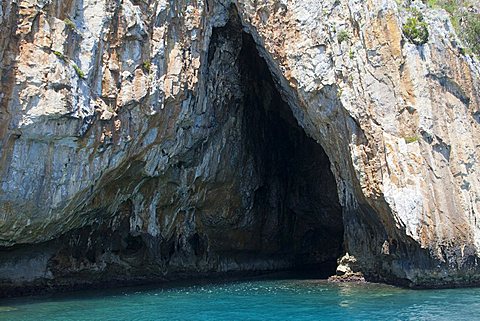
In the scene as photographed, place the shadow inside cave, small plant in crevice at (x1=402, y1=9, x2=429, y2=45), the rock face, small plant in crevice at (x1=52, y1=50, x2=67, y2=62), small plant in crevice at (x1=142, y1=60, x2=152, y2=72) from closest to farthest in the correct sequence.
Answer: small plant in crevice at (x1=52, y1=50, x2=67, y2=62) < the rock face < small plant in crevice at (x1=142, y1=60, x2=152, y2=72) < small plant in crevice at (x1=402, y1=9, x2=429, y2=45) < the shadow inside cave

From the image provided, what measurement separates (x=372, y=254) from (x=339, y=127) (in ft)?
17.2

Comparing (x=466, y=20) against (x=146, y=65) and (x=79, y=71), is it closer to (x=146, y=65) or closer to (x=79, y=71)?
(x=146, y=65)

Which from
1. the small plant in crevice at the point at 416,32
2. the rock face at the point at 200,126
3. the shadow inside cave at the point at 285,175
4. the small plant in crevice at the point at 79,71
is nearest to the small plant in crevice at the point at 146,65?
the rock face at the point at 200,126

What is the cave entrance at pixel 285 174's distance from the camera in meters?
26.2

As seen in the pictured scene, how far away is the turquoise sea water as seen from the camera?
1466cm

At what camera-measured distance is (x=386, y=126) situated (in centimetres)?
1955

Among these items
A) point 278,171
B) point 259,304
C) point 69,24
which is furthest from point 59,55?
point 278,171

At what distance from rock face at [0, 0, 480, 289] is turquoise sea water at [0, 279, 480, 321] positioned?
2.11 meters

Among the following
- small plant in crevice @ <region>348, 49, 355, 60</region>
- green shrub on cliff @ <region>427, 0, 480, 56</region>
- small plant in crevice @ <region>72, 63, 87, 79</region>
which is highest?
green shrub on cliff @ <region>427, 0, 480, 56</region>

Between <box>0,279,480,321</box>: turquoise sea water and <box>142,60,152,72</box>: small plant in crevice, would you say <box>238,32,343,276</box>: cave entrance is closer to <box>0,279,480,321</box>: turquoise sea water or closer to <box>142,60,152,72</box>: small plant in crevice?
<box>142,60,152,72</box>: small plant in crevice

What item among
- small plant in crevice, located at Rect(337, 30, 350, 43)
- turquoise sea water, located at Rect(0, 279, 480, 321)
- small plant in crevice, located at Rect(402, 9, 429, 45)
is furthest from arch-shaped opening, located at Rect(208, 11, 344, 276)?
turquoise sea water, located at Rect(0, 279, 480, 321)

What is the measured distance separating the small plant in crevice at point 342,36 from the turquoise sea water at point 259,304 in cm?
898

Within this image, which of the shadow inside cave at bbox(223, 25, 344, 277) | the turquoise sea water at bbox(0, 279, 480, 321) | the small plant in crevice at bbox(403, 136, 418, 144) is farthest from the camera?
the shadow inside cave at bbox(223, 25, 344, 277)

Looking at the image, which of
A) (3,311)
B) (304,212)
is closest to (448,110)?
(304,212)
